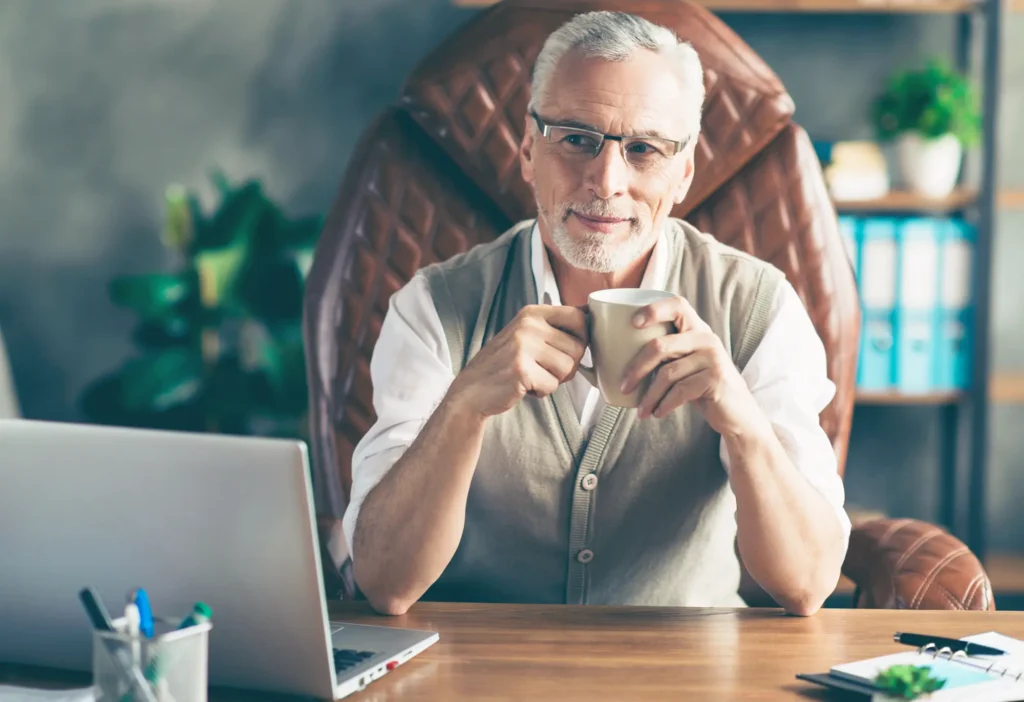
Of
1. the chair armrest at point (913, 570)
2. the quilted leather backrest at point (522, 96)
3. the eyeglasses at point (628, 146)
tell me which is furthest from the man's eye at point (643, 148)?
the chair armrest at point (913, 570)

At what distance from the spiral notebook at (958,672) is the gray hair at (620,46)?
0.72 metres

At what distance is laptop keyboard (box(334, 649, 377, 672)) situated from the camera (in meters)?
0.92

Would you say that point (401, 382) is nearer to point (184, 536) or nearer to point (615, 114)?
point (615, 114)

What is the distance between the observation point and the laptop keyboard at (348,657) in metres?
0.92

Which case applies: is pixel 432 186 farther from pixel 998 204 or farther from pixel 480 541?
pixel 998 204

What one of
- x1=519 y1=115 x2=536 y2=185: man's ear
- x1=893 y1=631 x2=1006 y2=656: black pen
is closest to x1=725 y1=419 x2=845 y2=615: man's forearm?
x1=893 y1=631 x2=1006 y2=656: black pen

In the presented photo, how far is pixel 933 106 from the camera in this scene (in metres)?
2.56

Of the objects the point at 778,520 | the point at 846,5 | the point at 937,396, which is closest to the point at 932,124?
the point at 846,5

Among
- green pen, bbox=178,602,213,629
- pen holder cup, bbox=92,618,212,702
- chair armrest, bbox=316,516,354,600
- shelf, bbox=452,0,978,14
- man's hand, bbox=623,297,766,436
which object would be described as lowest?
chair armrest, bbox=316,516,354,600

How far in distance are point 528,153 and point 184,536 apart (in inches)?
33.3

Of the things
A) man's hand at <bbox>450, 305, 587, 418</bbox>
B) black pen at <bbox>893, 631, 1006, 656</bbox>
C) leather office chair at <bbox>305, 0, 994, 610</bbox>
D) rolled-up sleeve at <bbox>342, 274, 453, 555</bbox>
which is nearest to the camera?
black pen at <bbox>893, 631, 1006, 656</bbox>

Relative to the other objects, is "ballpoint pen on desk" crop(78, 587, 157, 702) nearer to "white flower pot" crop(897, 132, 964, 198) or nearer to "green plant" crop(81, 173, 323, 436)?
"green plant" crop(81, 173, 323, 436)

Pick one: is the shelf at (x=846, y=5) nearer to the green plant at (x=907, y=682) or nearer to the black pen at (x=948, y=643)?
the black pen at (x=948, y=643)

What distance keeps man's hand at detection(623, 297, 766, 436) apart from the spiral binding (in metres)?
0.29
